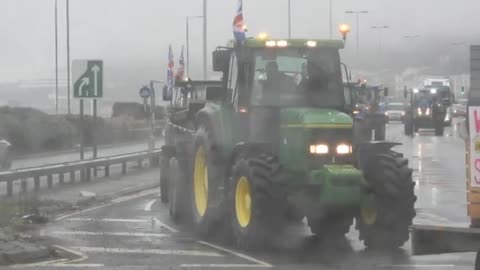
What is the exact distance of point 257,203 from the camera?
11250 millimetres

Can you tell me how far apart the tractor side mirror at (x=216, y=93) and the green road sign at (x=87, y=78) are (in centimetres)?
883

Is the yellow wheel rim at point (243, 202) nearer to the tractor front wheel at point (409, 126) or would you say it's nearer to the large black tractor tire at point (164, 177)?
the large black tractor tire at point (164, 177)

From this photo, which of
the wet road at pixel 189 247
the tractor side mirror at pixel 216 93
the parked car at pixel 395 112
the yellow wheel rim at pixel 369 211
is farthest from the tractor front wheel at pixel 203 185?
the parked car at pixel 395 112

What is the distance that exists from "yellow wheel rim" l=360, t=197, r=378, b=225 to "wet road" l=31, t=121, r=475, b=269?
0.41 metres

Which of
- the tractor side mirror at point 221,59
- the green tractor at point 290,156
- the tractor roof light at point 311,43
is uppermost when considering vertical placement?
the tractor roof light at point 311,43

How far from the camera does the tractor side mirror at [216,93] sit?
13.5 meters

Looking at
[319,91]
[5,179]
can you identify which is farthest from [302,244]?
[5,179]

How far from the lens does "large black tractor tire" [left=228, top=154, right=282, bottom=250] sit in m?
11.3

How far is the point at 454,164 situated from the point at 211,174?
618 inches

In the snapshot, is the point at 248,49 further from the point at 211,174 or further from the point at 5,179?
the point at 5,179

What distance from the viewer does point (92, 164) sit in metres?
22.1

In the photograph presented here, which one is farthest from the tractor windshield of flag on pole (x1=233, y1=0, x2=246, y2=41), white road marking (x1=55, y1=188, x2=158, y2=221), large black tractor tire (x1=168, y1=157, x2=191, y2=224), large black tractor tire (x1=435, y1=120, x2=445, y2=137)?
large black tractor tire (x1=435, y1=120, x2=445, y2=137)

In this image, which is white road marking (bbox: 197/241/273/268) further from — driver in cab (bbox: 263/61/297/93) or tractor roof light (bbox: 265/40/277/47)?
tractor roof light (bbox: 265/40/277/47)

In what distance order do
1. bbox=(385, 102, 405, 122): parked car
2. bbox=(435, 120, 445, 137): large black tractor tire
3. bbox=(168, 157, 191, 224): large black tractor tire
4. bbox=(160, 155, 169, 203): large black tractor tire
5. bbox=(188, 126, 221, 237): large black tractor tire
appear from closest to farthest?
bbox=(188, 126, 221, 237): large black tractor tire, bbox=(168, 157, 191, 224): large black tractor tire, bbox=(160, 155, 169, 203): large black tractor tire, bbox=(435, 120, 445, 137): large black tractor tire, bbox=(385, 102, 405, 122): parked car
